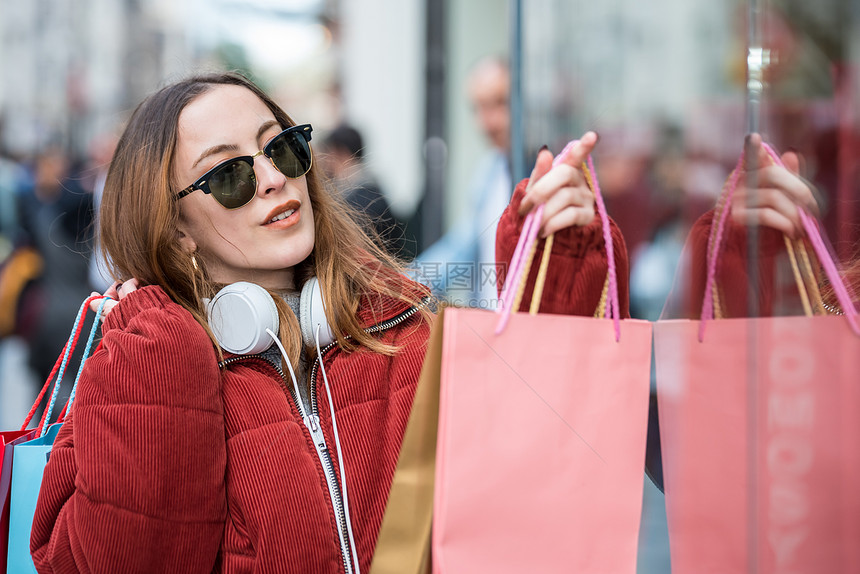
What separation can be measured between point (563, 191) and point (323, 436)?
62cm

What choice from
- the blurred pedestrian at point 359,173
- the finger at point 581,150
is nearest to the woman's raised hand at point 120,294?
the finger at point 581,150

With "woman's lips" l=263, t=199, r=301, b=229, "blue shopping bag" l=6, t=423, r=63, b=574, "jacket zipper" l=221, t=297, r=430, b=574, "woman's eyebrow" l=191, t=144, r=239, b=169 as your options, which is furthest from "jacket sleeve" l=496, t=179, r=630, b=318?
"blue shopping bag" l=6, t=423, r=63, b=574

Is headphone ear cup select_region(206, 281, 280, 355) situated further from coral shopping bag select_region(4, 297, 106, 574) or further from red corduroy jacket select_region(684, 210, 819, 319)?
red corduroy jacket select_region(684, 210, 819, 319)

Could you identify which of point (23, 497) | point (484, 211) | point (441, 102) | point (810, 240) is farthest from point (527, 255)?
point (441, 102)

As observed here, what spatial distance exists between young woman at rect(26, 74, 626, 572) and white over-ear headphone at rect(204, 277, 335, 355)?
0.05 feet

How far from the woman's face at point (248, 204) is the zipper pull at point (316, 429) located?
32cm

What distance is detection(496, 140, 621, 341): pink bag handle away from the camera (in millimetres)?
1101

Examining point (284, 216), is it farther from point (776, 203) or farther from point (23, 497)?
point (776, 203)

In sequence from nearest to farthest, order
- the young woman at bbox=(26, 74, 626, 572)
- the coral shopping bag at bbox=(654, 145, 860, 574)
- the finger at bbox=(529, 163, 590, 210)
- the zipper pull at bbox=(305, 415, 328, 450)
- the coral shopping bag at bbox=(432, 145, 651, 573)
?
the coral shopping bag at bbox=(654, 145, 860, 574) → the coral shopping bag at bbox=(432, 145, 651, 573) → the finger at bbox=(529, 163, 590, 210) → the young woman at bbox=(26, 74, 626, 572) → the zipper pull at bbox=(305, 415, 328, 450)

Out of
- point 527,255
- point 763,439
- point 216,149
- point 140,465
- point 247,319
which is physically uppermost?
point 216,149

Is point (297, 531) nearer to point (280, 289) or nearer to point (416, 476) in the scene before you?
point (416, 476)

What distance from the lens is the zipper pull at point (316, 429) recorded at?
142 centimetres

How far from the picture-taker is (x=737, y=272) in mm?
1049

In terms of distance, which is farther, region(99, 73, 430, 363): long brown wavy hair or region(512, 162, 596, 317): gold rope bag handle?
region(99, 73, 430, 363): long brown wavy hair
